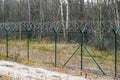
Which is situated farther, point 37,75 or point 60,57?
point 60,57

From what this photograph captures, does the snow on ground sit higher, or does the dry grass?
the snow on ground

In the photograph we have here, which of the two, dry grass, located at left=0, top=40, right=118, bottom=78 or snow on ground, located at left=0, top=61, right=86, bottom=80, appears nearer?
snow on ground, located at left=0, top=61, right=86, bottom=80

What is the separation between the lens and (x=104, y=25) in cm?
2739

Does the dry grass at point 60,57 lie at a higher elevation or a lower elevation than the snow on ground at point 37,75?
lower

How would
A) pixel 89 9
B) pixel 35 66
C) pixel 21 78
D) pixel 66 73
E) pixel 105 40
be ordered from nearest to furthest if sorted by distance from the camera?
pixel 21 78, pixel 66 73, pixel 35 66, pixel 105 40, pixel 89 9

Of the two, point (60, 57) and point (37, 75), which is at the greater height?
point (37, 75)

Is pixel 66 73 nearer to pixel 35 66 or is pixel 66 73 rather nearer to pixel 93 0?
pixel 35 66

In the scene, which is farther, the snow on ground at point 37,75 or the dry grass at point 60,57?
the dry grass at point 60,57

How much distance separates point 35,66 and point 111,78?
12.5ft

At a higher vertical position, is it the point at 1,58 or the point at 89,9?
the point at 89,9

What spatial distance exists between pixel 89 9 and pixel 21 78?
100ft

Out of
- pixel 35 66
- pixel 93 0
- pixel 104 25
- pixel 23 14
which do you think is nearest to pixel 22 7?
pixel 23 14

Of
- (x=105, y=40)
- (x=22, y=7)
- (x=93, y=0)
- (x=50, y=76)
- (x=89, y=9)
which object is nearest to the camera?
(x=50, y=76)

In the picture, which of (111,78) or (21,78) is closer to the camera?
(21,78)
